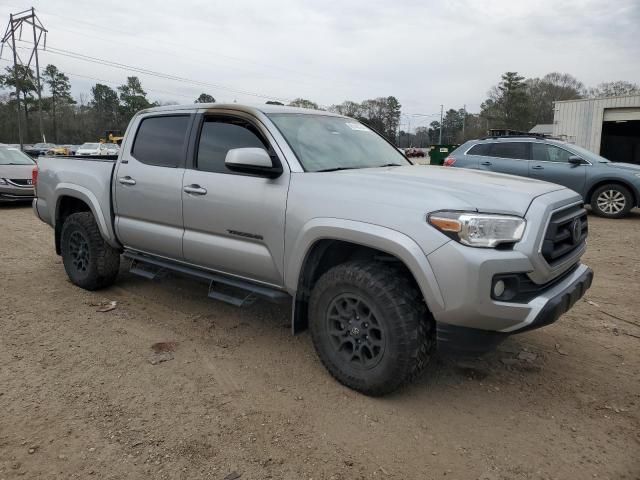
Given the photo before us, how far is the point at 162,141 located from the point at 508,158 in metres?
8.75

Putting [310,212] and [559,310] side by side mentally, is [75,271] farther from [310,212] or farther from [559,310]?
[559,310]

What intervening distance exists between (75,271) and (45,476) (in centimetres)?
324

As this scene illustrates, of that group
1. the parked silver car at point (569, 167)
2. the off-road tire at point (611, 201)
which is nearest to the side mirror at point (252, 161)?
the parked silver car at point (569, 167)

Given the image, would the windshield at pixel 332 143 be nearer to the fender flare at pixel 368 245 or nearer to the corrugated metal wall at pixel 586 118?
the fender flare at pixel 368 245

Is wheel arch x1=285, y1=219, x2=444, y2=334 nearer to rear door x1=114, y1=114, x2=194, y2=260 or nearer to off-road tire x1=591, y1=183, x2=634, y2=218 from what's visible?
rear door x1=114, y1=114, x2=194, y2=260

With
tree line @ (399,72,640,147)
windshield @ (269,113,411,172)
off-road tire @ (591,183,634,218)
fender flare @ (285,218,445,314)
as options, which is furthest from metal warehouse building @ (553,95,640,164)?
tree line @ (399,72,640,147)

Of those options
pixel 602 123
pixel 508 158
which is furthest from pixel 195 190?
pixel 602 123

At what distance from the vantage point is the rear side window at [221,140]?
3.66 metres

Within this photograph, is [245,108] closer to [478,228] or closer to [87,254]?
[478,228]

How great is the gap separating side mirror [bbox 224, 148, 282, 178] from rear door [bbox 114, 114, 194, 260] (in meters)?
0.91

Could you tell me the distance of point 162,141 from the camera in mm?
4301

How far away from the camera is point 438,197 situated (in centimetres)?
271

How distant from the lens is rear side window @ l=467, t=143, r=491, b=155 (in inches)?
439

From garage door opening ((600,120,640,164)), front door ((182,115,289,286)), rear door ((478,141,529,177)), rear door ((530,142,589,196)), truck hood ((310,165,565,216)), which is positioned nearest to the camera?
truck hood ((310,165,565,216))
